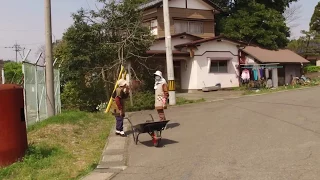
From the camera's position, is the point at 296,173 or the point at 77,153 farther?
the point at 77,153

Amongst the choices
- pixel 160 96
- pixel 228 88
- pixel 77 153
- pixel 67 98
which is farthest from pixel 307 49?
pixel 77 153

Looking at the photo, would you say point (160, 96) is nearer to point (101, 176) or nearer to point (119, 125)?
point (119, 125)

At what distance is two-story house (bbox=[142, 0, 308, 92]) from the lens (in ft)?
83.4

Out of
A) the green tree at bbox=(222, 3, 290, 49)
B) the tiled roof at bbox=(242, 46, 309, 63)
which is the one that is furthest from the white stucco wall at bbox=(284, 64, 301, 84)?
the green tree at bbox=(222, 3, 290, 49)

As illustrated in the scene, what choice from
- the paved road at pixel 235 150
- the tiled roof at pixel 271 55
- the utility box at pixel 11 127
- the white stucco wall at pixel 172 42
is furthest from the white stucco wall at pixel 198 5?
the utility box at pixel 11 127

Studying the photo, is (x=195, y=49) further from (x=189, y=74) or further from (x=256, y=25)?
(x=256, y=25)

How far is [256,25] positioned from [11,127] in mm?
27047

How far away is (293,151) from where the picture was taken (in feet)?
23.8

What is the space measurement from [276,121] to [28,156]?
23.9ft

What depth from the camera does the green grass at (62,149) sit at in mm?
6496

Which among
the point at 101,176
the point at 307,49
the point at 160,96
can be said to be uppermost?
the point at 307,49

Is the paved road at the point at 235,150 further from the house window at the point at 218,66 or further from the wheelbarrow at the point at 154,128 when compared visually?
the house window at the point at 218,66

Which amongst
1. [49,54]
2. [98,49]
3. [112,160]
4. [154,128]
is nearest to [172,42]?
[98,49]

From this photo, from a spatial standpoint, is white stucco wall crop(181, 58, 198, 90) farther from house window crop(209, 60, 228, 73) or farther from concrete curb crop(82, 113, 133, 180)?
concrete curb crop(82, 113, 133, 180)
